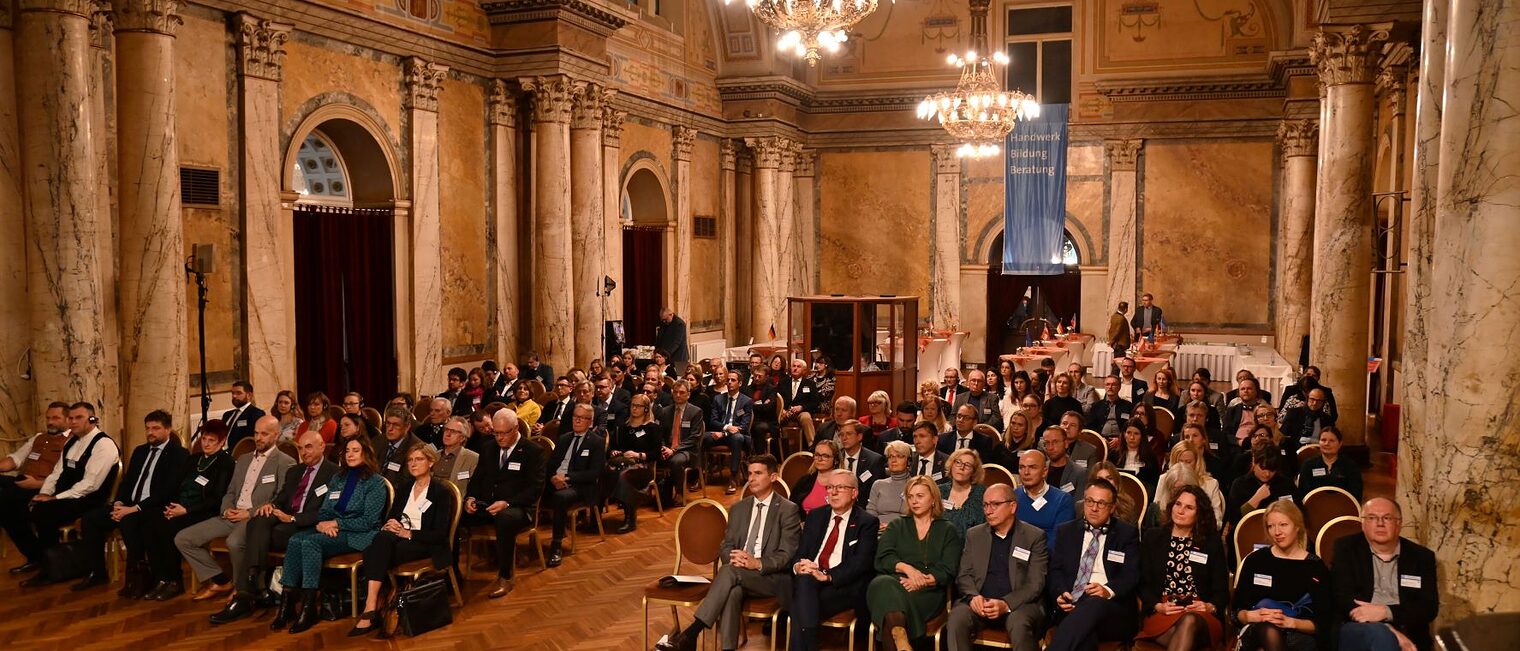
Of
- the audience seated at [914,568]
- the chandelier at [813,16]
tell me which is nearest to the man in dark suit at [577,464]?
the audience seated at [914,568]

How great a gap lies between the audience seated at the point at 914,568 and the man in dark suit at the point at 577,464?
3.19 meters

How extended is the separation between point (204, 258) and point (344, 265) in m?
2.74

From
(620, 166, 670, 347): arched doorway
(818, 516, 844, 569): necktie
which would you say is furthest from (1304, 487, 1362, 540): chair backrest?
(620, 166, 670, 347): arched doorway

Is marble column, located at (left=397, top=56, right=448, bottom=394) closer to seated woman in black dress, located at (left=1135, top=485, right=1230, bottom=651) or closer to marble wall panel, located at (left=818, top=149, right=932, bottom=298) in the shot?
seated woman in black dress, located at (left=1135, top=485, right=1230, bottom=651)

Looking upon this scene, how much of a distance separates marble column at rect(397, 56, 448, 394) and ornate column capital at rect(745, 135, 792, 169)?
8.42 m

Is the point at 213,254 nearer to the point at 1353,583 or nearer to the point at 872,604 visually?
the point at 872,604

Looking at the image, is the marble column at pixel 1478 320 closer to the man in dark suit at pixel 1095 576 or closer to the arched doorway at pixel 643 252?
the man in dark suit at pixel 1095 576

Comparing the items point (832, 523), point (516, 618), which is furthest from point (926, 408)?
point (516, 618)

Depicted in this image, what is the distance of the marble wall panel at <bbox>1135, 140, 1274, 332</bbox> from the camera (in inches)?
815

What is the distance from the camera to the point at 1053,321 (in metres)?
23.0

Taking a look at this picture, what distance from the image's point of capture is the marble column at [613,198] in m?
16.9

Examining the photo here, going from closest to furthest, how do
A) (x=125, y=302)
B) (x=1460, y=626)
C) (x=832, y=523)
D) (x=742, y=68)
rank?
(x=1460, y=626)
(x=832, y=523)
(x=125, y=302)
(x=742, y=68)

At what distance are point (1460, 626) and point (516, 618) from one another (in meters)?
5.67

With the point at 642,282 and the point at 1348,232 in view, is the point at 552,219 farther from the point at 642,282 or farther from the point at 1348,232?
the point at 1348,232
